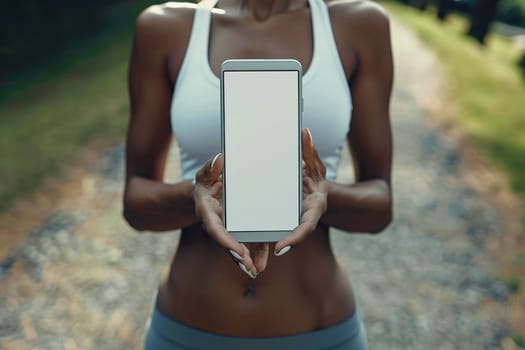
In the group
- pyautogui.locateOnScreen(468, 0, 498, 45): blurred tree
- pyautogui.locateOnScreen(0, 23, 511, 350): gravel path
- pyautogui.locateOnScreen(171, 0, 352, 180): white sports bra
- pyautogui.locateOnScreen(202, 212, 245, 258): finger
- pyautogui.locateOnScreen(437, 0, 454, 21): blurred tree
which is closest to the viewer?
pyautogui.locateOnScreen(202, 212, 245, 258): finger

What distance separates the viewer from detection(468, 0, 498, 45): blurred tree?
1811cm

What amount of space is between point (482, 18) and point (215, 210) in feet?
59.0

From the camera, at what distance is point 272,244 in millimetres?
1926

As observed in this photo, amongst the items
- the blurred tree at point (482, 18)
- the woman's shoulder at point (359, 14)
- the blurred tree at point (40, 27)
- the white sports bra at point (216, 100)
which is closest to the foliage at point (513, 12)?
the blurred tree at point (482, 18)

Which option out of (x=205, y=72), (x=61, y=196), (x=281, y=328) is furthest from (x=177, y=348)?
(x=61, y=196)

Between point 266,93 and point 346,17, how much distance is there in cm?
58

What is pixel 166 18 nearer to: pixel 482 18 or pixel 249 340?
pixel 249 340

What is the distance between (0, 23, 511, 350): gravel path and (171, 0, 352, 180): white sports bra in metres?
3.51

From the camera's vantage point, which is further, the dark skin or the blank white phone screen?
the dark skin

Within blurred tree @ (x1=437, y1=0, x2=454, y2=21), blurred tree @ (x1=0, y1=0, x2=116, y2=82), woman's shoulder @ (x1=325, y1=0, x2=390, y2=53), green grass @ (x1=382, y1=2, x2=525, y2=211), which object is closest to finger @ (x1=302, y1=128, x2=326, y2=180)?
woman's shoulder @ (x1=325, y1=0, x2=390, y2=53)

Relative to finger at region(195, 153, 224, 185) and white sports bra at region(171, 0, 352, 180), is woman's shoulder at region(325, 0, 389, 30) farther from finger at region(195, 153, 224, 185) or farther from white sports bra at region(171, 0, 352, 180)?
finger at region(195, 153, 224, 185)

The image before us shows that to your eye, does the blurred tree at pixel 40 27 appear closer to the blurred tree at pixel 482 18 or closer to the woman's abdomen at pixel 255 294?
the blurred tree at pixel 482 18

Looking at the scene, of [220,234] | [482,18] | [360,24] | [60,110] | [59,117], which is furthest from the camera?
[482,18]

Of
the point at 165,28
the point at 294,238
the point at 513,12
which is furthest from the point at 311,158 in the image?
the point at 513,12
